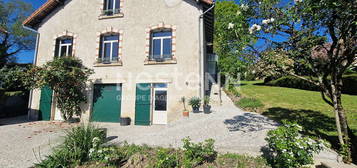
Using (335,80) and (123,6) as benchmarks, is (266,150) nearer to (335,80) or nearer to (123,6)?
(335,80)

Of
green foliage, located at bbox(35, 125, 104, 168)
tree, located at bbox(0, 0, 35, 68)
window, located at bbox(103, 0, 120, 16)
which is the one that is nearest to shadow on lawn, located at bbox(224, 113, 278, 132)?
green foliage, located at bbox(35, 125, 104, 168)

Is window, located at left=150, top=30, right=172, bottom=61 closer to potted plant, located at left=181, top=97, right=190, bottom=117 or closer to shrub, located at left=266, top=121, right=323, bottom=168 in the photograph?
potted plant, located at left=181, top=97, right=190, bottom=117

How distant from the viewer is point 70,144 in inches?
150

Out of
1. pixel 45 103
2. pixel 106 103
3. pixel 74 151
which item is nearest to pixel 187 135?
pixel 74 151

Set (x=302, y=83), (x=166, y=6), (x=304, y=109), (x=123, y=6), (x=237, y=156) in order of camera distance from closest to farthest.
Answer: (x=237, y=156)
(x=304, y=109)
(x=166, y=6)
(x=123, y=6)
(x=302, y=83)

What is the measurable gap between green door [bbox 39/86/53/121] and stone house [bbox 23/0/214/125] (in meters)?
0.06

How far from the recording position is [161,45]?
321 inches

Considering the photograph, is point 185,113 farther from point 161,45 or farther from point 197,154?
point 161,45

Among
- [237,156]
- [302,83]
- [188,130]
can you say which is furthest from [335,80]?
[302,83]

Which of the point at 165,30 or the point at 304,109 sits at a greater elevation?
the point at 165,30

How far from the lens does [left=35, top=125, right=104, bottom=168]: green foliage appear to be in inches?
134

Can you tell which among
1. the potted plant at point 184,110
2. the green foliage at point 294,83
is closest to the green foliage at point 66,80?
the potted plant at point 184,110

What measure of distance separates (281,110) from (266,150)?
4.98 meters

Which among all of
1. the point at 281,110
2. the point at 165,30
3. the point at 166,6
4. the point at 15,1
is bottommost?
the point at 281,110
